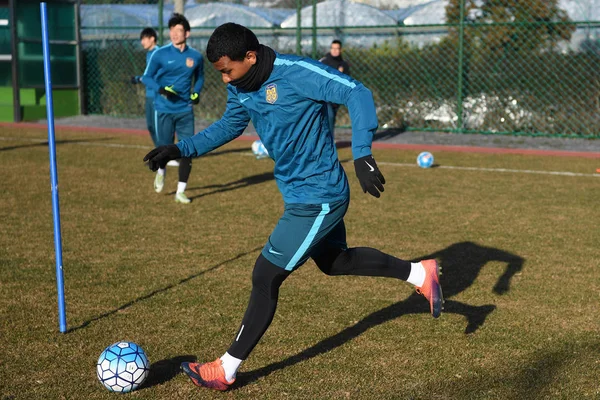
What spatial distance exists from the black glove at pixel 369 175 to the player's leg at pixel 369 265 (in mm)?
742

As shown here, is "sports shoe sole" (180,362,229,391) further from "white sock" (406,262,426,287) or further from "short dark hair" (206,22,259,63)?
"short dark hair" (206,22,259,63)

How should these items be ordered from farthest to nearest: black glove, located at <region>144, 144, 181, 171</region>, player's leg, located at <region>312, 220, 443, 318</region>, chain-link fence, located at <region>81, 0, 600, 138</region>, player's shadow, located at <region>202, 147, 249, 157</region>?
1. chain-link fence, located at <region>81, 0, 600, 138</region>
2. player's shadow, located at <region>202, 147, 249, 157</region>
3. player's leg, located at <region>312, 220, 443, 318</region>
4. black glove, located at <region>144, 144, 181, 171</region>

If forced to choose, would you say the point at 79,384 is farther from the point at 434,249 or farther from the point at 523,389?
the point at 434,249

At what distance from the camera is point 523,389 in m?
4.28

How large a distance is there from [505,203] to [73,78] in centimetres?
1527

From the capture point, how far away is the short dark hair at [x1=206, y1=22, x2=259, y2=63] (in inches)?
156

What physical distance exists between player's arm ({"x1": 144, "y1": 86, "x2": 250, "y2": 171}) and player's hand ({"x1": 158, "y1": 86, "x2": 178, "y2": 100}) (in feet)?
18.9

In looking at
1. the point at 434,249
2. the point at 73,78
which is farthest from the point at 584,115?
the point at 73,78

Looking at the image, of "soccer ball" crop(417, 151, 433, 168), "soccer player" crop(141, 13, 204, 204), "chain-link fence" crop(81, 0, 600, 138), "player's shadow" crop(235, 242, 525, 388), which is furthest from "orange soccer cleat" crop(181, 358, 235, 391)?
"chain-link fence" crop(81, 0, 600, 138)

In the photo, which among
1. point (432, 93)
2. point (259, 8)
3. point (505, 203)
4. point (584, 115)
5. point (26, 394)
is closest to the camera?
point (26, 394)

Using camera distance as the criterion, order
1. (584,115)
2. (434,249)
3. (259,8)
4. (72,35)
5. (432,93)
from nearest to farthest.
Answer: (434,249), (584,115), (432,93), (259,8), (72,35)

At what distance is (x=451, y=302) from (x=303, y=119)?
7.58 feet

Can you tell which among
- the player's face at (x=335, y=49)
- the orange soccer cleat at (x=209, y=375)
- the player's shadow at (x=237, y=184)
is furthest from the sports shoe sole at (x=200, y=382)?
the player's face at (x=335, y=49)

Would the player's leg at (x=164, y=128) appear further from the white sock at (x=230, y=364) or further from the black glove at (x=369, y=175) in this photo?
the black glove at (x=369, y=175)
